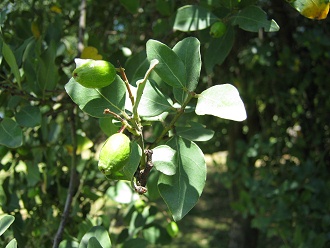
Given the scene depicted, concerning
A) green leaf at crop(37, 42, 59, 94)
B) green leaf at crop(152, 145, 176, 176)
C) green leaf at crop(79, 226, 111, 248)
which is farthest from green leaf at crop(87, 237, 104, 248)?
green leaf at crop(37, 42, 59, 94)

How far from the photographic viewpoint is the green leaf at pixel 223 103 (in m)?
0.66

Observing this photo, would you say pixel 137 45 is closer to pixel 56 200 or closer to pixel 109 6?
pixel 109 6

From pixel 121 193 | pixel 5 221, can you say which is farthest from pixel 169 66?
pixel 121 193

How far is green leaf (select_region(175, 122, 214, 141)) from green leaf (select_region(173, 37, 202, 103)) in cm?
12

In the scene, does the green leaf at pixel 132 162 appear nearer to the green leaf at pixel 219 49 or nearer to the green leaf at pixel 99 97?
the green leaf at pixel 99 97

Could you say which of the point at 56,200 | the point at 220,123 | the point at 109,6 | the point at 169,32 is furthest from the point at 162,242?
the point at 220,123

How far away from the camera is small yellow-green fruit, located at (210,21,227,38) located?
0.97 m

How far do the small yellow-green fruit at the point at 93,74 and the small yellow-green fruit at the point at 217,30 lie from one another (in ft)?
1.12

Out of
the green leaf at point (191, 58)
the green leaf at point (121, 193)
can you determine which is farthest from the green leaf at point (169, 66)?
the green leaf at point (121, 193)

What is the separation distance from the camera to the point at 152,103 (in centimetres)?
75

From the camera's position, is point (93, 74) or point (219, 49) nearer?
point (93, 74)

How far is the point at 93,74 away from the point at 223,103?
0.19 m

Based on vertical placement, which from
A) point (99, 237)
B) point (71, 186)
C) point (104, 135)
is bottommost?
point (104, 135)

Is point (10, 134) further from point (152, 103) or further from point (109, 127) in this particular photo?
point (152, 103)
